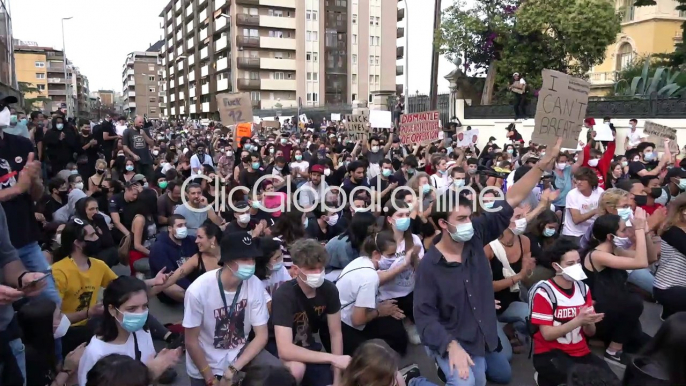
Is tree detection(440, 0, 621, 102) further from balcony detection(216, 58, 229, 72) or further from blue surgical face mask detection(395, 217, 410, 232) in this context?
balcony detection(216, 58, 229, 72)

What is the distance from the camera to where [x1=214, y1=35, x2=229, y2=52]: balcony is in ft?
212

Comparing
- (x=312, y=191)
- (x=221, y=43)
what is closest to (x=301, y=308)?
(x=312, y=191)

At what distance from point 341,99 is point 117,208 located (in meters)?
57.7

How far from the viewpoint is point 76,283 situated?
15.5 feet

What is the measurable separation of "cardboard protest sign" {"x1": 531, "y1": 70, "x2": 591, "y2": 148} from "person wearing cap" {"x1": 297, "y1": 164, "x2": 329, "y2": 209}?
362 cm

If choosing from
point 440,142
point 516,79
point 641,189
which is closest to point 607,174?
point 641,189

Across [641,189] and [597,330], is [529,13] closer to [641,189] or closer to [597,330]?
[641,189]

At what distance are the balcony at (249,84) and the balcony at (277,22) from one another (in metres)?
6.12

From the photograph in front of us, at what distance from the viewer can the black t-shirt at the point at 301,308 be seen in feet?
13.6

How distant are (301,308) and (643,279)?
4.01 m

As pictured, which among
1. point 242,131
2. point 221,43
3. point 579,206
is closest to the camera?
point 579,206

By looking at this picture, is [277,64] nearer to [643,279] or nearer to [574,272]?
[643,279]

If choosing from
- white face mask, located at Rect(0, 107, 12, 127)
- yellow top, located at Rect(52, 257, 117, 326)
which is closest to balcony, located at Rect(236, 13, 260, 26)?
yellow top, located at Rect(52, 257, 117, 326)

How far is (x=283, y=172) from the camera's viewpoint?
1138 cm
